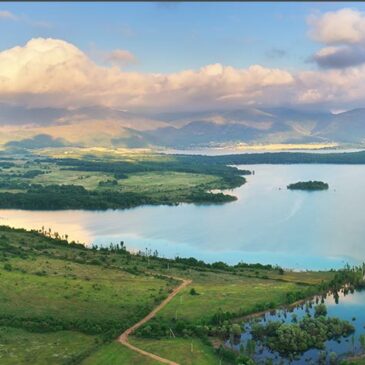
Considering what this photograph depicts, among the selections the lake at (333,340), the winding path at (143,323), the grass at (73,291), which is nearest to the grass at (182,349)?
the winding path at (143,323)

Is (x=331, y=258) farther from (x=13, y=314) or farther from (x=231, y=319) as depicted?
(x=13, y=314)

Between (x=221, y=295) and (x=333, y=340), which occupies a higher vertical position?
(x=221, y=295)

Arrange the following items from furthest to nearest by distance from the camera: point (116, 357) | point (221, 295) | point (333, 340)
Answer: point (221, 295) < point (333, 340) < point (116, 357)

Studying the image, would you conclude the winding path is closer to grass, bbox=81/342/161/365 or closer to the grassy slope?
grass, bbox=81/342/161/365

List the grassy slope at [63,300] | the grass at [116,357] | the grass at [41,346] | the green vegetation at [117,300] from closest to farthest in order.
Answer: the grass at [116,357]
the grass at [41,346]
the green vegetation at [117,300]
the grassy slope at [63,300]

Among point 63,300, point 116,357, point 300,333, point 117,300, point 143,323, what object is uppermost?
point 300,333

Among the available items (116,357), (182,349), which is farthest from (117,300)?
(182,349)

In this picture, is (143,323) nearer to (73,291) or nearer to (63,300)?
(63,300)

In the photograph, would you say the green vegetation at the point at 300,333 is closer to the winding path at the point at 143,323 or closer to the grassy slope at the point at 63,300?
the winding path at the point at 143,323

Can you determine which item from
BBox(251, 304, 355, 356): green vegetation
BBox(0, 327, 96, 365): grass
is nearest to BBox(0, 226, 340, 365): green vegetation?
BBox(0, 327, 96, 365): grass
